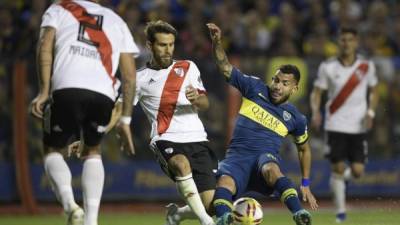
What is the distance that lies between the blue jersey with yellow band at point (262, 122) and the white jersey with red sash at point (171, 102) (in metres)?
0.43

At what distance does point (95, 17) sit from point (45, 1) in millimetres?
9184

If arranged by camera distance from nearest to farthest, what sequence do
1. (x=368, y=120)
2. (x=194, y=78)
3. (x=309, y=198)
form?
(x=309, y=198) → (x=194, y=78) → (x=368, y=120)

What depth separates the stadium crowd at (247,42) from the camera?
1630 centimetres

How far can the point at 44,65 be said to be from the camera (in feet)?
26.1

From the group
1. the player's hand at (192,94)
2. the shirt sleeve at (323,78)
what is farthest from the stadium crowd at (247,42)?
the player's hand at (192,94)

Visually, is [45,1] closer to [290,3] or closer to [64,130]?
[290,3]

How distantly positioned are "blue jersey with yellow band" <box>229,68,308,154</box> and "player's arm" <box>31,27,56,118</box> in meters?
2.58

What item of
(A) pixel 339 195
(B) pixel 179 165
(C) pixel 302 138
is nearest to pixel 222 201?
(B) pixel 179 165

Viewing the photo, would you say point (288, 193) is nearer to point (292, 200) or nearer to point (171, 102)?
point (292, 200)

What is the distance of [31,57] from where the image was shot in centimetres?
1619

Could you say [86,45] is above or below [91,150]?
above

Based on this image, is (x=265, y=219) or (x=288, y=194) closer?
(x=288, y=194)

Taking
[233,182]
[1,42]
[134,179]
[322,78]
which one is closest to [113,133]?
[134,179]

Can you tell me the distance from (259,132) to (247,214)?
106cm
